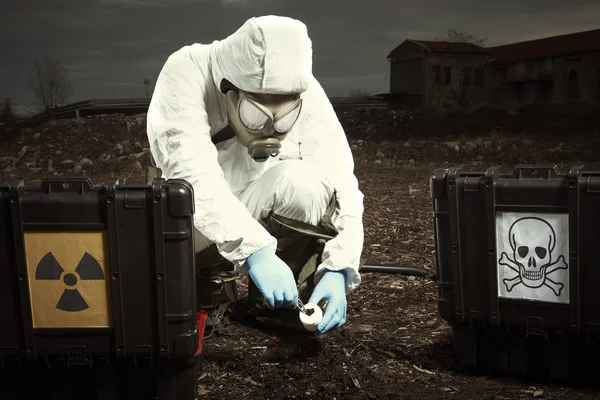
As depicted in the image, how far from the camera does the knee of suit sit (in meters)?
1.60

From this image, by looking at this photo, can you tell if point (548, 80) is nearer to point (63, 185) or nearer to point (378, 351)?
point (378, 351)

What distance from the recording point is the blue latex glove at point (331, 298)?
148cm

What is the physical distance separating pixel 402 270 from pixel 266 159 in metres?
1.01

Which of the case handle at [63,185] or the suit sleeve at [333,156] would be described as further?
the suit sleeve at [333,156]

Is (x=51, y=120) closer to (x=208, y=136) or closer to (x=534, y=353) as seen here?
(x=208, y=136)

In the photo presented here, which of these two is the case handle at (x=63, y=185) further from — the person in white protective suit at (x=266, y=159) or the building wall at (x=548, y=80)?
the building wall at (x=548, y=80)

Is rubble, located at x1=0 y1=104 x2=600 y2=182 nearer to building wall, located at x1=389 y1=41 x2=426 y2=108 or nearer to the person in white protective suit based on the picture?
building wall, located at x1=389 y1=41 x2=426 y2=108

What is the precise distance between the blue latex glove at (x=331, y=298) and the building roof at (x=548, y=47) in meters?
8.05

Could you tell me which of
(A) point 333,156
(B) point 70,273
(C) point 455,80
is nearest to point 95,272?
(B) point 70,273

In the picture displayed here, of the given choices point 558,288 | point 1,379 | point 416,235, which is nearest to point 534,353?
point 558,288

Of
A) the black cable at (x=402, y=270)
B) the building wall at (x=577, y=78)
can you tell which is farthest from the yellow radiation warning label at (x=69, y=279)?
the building wall at (x=577, y=78)

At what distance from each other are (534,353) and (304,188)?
710mm

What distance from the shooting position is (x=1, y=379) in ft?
4.29

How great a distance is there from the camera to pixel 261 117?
1479 millimetres
